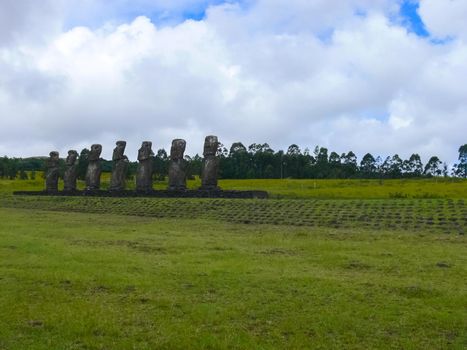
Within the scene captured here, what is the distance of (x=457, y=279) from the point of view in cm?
1034

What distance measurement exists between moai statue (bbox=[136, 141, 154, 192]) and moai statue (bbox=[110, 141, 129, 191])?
5.83 feet

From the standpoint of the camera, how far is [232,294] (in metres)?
9.09

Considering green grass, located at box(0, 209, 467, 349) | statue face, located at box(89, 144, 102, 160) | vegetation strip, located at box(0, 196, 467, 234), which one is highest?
statue face, located at box(89, 144, 102, 160)

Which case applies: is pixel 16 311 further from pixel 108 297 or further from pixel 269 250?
pixel 269 250

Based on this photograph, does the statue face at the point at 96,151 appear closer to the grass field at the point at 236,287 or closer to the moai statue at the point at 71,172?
the moai statue at the point at 71,172

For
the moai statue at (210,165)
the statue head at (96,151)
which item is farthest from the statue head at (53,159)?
the moai statue at (210,165)

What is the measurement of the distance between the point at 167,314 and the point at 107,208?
25.1m

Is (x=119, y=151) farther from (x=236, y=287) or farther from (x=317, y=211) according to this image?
(x=236, y=287)

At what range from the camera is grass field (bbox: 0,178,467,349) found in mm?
6945

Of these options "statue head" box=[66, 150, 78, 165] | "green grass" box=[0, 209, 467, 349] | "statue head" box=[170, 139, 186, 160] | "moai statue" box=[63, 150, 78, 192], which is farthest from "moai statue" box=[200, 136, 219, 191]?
"green grass" box=[0, 209, 467, 349]

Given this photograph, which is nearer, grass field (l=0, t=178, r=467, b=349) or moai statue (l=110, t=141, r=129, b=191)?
grass field (l=0, t=178, r=467, b=349)

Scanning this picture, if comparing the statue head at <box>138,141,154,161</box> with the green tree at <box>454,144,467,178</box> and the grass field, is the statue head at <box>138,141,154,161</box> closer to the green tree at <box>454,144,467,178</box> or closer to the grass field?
the grass field

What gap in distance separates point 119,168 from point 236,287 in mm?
33115

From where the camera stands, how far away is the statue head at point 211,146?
36781 millimetres
